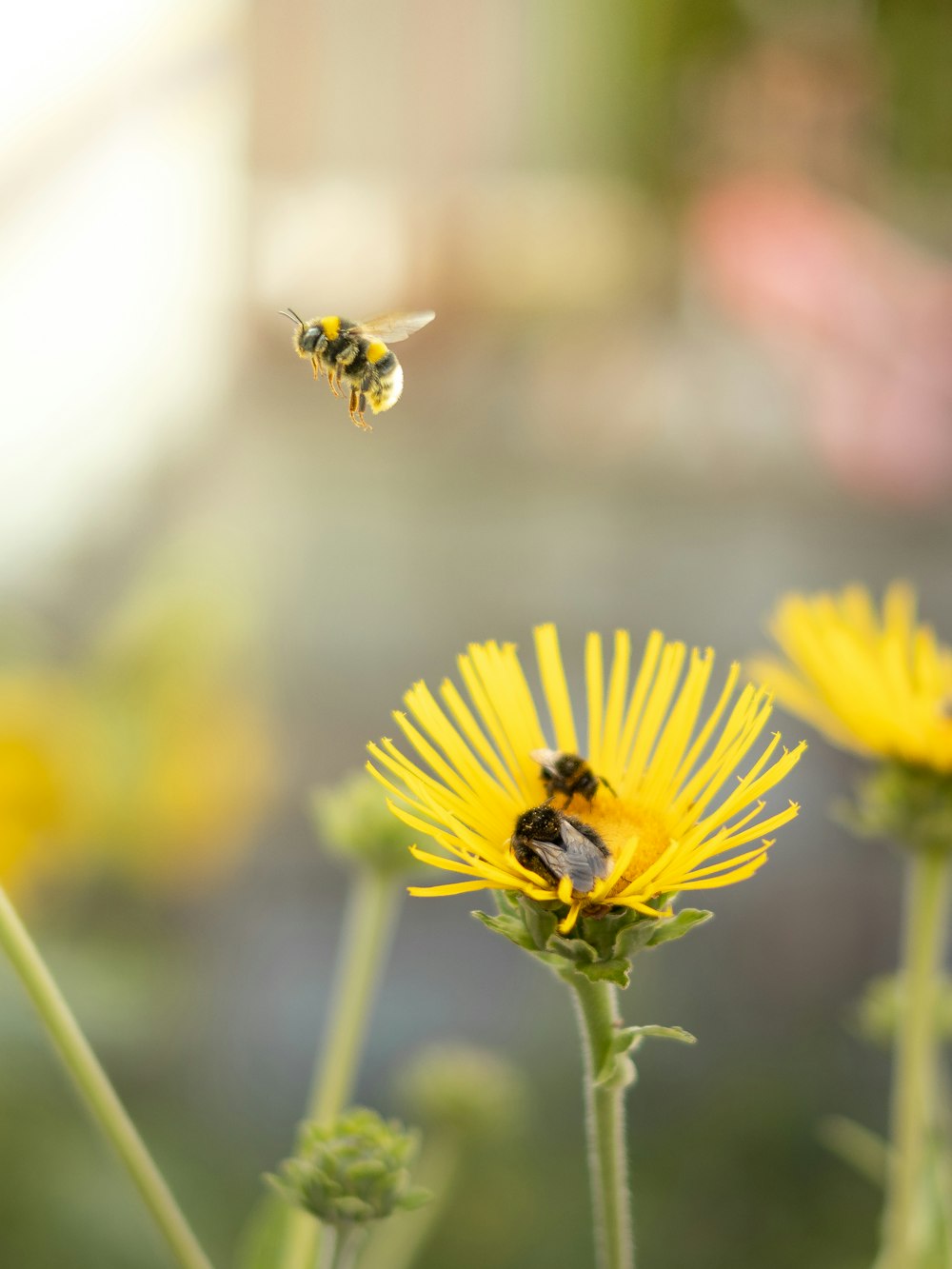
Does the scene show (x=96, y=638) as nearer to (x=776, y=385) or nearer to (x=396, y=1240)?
(x=396, y=1240)

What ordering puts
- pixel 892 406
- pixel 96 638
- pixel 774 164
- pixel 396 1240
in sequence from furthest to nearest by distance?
1. pixel 774 164
2. pixel 892 406
3. pixel 96 638
4. pixel 396 1240

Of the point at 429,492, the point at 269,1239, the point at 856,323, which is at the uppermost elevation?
the point at 856,323

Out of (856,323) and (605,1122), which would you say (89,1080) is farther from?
(856,323)

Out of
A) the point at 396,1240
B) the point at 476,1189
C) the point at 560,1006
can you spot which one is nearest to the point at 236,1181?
the point at 476,1189

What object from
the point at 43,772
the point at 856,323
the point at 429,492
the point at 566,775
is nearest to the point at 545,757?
the point at 566,775

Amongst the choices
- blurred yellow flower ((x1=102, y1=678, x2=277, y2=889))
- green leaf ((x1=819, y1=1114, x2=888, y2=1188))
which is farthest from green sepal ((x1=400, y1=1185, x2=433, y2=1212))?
blurred yellow flower ((x1=102, y1=678, x2=277, y2=889))

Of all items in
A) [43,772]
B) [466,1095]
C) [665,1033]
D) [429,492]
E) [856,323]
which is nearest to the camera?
[665,1033]
